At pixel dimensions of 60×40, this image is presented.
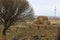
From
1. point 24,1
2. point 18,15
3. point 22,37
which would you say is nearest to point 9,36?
point 22,37

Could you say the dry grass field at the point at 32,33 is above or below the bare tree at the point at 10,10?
below

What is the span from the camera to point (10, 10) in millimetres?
20812

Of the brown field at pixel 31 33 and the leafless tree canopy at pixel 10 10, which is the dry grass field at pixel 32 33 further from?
the leafless tree canopy at pixel 10 10

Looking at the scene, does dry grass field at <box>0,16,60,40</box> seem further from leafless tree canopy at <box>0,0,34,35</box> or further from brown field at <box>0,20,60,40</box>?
leafless tree canopy at <box>0,0,34,35</box>

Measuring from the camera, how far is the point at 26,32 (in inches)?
790

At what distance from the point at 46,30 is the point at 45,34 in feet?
1.43

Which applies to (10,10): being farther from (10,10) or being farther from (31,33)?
(31,33)

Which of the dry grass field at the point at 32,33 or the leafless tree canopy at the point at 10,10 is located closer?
the dry grass field at the point at 32,33

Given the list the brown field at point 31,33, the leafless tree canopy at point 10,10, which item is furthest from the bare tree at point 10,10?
the brown field at point 31,33

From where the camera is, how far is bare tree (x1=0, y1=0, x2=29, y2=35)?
20.6 metres

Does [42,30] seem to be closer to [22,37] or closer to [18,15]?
[22,37]

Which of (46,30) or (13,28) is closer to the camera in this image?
(46,30)

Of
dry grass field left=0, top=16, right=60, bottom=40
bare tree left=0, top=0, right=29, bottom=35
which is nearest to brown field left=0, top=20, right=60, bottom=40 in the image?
dry grass field left=0, top=16, right=60, bottom=40

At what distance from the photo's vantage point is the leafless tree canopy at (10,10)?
20.6 m
